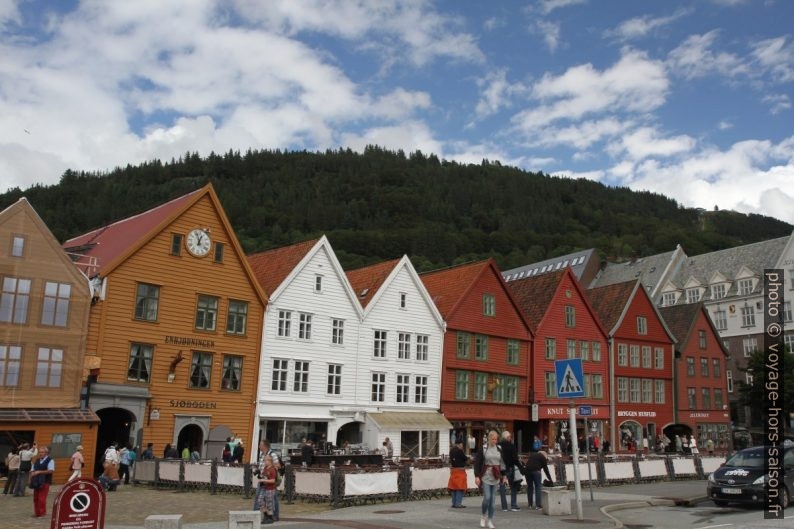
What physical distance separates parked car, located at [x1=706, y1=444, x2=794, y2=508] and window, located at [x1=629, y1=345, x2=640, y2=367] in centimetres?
3248

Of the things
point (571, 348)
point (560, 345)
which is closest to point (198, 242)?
point (560, 345)

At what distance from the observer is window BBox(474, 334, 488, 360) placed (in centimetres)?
4534

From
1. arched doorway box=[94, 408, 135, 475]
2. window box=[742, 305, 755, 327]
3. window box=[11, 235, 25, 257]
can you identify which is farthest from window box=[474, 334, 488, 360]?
window box=[742, 305, 755, 327]

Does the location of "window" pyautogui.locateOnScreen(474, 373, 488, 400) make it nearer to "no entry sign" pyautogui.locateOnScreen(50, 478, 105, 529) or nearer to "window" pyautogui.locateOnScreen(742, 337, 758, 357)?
"window" pyautogui.locateOnScreen(742, 337, 758, 357)

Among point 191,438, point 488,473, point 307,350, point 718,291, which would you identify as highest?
point 718,291

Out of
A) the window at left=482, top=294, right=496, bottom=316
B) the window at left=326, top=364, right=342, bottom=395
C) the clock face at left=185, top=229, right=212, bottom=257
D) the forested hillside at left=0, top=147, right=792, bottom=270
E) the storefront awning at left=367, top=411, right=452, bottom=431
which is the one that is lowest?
the storefront awning at left=367, top=411, right=452, bottom=431

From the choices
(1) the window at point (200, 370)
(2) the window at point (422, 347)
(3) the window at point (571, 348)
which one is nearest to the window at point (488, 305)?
(2) the window at point (422, 347)

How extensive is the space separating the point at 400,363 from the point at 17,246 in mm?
20290

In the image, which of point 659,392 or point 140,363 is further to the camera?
point 659,392

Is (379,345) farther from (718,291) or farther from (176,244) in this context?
(718,291)

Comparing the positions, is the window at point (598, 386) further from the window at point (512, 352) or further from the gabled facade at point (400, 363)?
the gabled facade at point (400, 363)

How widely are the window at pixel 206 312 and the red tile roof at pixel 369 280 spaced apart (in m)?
8.58

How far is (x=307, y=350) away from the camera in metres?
38.2

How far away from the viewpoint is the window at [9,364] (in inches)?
1144
